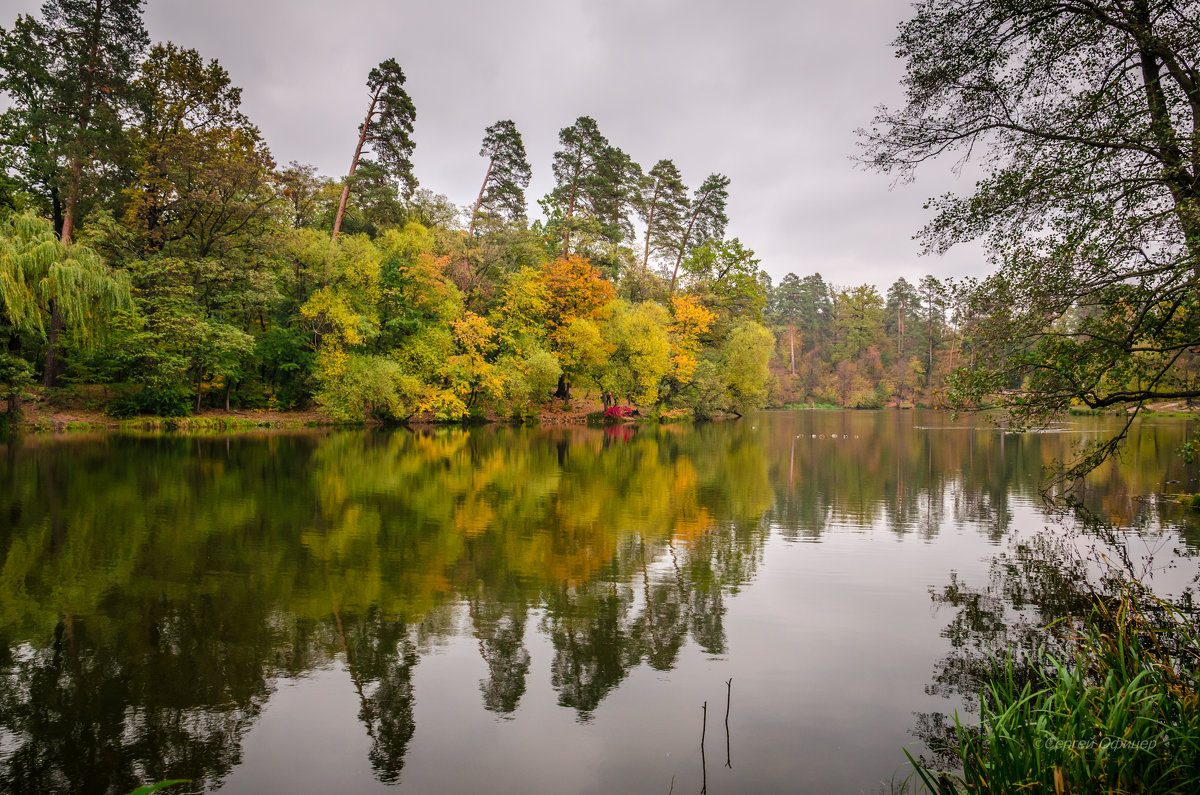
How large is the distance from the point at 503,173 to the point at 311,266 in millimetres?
17098

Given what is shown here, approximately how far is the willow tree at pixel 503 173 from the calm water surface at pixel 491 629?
35508 millimetres

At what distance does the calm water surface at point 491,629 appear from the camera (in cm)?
426

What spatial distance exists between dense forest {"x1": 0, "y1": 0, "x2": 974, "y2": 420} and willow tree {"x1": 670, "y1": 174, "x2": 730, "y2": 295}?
7.4 inches

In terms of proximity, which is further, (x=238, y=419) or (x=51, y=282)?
(x=238, y=419)

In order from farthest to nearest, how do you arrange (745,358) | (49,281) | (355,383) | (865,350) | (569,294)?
(865,350) < (745,358) < (569,294) < (355,383) < (49,281)

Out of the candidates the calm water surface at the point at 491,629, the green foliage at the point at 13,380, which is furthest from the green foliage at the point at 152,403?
the calm water surface at the point at 491,629

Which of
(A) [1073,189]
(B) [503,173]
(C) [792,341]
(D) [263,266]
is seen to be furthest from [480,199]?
(C) [792,341]

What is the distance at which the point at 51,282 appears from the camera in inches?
968

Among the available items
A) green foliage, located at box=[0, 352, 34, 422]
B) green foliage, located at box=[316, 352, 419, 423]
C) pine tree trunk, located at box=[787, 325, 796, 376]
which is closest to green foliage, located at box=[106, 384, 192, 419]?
green foliage, located at box=[0, 352, 34, 422]

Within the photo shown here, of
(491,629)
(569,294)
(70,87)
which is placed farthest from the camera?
(569,294)

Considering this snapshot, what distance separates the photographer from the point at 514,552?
30.9ft

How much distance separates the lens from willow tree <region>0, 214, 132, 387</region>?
2355 centimetres

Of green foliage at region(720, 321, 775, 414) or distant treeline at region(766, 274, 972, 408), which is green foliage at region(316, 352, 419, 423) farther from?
distant treeline at region(766, 274, 972, 408)

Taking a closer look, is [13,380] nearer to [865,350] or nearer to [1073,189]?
[1073,189]
